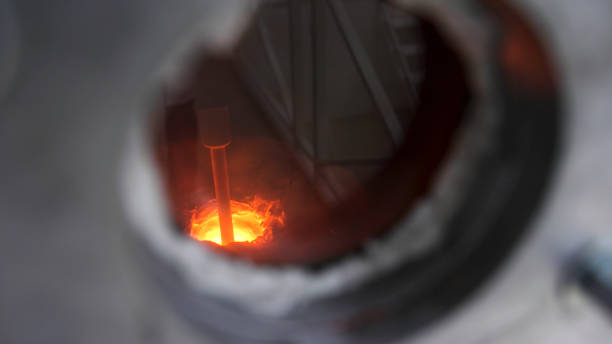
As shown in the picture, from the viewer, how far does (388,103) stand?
9.60 feet

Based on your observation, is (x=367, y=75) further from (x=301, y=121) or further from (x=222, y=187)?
(x=222, y=187)

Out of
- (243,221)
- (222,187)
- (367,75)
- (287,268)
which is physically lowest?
(287,268)

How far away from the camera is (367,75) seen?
294 centimetres

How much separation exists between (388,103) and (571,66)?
249 centimetres

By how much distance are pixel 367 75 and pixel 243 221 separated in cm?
120

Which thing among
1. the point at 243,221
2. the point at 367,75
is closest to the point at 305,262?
the point at 243,221

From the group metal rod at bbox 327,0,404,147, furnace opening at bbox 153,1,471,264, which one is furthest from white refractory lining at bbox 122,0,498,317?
metal rod at bbox 327,0,404,147

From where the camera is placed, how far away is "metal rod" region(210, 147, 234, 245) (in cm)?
216

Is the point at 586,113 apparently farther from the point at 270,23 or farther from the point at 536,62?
the point at 270,23

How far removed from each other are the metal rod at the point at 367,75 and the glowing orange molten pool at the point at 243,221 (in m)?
0.91

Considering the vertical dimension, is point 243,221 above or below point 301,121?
below

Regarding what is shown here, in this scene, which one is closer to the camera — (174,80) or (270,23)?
(174,80)

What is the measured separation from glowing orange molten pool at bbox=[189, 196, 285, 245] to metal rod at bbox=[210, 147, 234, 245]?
0.31 meters

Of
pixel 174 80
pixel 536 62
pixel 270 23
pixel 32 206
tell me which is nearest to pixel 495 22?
pixel 536 62
